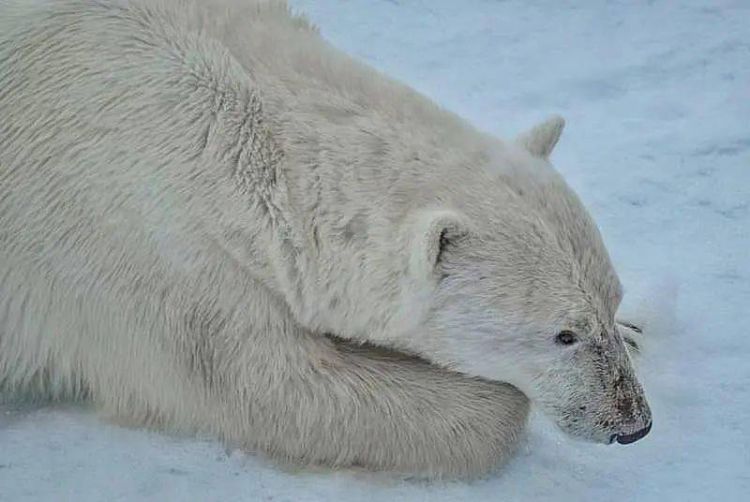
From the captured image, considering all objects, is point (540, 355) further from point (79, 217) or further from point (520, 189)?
point (79, 217)

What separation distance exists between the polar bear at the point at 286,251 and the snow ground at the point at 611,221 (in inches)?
4.6

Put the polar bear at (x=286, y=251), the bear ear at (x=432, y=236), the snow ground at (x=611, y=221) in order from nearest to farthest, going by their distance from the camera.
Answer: the bear ear at (x=432, y=236)
the polar bear at (x=286, y=251)
the snow ground at (x=611, y=221)

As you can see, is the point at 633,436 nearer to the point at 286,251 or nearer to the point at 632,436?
the point at 632,436

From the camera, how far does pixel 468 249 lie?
9.38 feet

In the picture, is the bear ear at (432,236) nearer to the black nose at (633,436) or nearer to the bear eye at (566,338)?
the bear eye at (566,338)

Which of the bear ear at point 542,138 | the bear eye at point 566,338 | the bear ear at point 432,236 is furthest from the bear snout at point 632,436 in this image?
the bear ear at point 542,138

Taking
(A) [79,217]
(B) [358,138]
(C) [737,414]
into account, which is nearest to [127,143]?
(A) [79,217]

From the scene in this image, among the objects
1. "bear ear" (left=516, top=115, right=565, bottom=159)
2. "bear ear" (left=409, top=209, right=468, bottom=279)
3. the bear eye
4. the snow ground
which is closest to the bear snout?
the snow ground

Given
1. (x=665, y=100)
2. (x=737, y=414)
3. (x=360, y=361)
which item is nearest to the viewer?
(x=360, y=361)

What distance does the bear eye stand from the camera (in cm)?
292

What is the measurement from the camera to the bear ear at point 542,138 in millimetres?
3176

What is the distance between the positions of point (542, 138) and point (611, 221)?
3.81 feet

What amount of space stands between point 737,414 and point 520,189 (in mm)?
979

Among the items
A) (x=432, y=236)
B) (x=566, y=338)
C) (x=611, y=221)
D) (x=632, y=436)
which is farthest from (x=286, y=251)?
(x=611, y=221)
